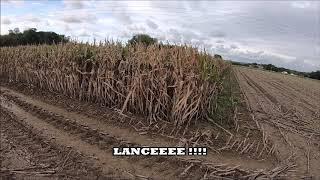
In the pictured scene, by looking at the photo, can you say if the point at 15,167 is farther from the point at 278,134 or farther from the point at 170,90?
the point at 278,134

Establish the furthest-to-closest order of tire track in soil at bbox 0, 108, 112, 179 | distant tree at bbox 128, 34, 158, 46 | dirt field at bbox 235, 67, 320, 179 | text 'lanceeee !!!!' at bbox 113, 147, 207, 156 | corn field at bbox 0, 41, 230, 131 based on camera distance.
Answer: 1. distant tree at bbox 128, 34, 158, 46
2. corn field at bbox 0, 41, 230, 131
3. text 'lanceeee !!!!' at bbox 113, 147, 207, 156
4. dirt field at bbox 235, 67, 320, 179
5. tire track in soil at bbox 0, 108, 112, 179

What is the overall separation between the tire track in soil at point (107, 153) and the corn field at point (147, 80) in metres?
1.26

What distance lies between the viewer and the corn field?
8406 mm

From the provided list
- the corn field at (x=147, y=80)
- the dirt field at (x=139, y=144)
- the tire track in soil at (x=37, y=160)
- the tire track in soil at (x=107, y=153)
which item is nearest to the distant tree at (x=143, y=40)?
the corn field at (x=147, y=80)

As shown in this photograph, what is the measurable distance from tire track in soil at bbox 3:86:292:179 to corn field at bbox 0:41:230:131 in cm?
126

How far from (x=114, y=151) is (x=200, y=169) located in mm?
1616

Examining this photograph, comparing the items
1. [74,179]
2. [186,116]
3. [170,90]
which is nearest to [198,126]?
[186,116]

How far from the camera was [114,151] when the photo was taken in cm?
686

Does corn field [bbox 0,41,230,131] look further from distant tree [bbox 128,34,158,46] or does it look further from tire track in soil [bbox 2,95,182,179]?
tire track in soil [bbox 2,95,182,179]

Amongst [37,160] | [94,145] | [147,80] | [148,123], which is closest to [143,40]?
[147,80]

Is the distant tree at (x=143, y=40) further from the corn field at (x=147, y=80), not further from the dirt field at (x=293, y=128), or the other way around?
the dirt field at (x=293, y=128)

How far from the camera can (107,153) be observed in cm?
677

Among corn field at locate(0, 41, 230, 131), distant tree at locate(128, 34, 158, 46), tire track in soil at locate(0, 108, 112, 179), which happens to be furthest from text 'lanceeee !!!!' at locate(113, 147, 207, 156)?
distant tree at locate(128, 34, 158, 46)

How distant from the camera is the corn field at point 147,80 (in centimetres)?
841
